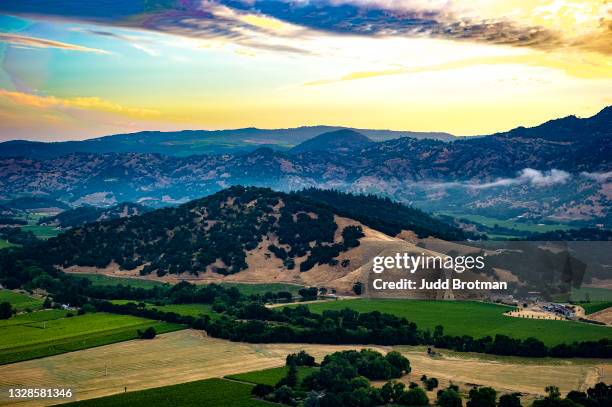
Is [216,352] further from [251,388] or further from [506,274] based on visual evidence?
[506,274]

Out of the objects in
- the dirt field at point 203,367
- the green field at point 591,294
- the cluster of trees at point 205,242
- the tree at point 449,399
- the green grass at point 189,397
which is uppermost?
the cluster of trees at point 205,242

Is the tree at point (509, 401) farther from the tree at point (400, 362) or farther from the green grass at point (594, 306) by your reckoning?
the green grass at point (594, 306)

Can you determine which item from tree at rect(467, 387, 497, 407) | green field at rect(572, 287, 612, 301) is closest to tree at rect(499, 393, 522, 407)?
tree at rect(467, 387, 497, 407)

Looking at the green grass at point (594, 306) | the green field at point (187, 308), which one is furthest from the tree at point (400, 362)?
the green grass at point (594, 306)

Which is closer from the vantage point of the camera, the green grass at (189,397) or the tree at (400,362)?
the green grass at (189,397)

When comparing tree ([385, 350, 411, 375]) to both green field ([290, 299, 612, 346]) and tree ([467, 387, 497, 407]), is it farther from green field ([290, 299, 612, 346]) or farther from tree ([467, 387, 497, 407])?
green field ([290, 299, 612, 346])

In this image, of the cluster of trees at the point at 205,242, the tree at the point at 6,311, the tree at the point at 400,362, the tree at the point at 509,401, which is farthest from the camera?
the cluster of trees at the point at 205,242
